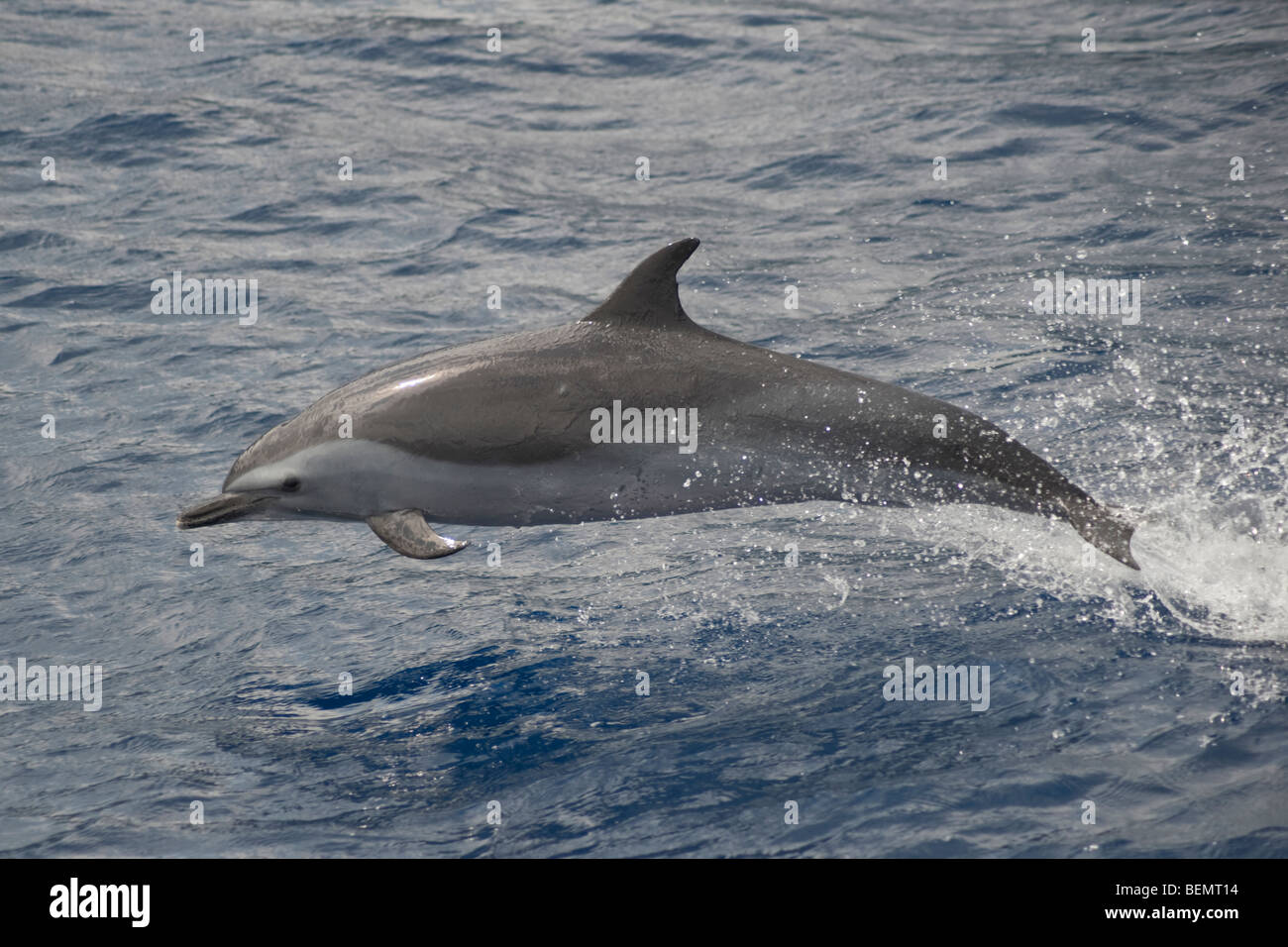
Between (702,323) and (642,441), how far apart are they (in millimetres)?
4754

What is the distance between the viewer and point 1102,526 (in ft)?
20.6

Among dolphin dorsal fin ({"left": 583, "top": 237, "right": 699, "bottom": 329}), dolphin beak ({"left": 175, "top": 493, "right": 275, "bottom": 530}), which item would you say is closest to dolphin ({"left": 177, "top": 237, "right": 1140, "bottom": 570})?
dolphin dorsal fin ({"left": 583, "top": 237, "right": 699, "bottom": 329})

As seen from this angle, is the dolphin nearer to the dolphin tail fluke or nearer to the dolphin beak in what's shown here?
the dolphin tail fluke

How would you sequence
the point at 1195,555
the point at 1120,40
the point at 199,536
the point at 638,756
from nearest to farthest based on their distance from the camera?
the point at 638,756, the point at 1195,555, the point at 199,536, the point at 1120,40

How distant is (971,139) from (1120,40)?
346cm

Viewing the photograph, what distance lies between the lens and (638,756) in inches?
238

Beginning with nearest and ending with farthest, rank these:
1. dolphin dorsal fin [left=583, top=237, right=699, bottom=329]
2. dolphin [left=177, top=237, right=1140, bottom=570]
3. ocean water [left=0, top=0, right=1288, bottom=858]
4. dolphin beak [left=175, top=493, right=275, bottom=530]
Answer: ocean water [left=0, top=0, right=1288, bottom=858]
dolphin [left=177, top=237, right=1140, bottom=570]
dolphin dorsal fin [left=583, top=237, right=699, bottom=329]
dolphin beak [left=175, top=493, right=275, bottom=530]

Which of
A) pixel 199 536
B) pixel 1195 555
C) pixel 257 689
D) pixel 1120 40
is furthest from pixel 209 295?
pixel 1120 40

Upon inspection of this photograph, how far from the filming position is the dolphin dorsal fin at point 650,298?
21.8 feet

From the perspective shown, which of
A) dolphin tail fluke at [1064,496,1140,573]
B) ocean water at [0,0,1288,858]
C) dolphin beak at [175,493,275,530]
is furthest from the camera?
dolphin beak at [175,493,275,530]

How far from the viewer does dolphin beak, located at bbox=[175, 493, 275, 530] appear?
6852mm

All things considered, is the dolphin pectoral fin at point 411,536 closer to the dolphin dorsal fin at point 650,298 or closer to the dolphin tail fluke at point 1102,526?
the dolphin dorsal fin at point 650,298

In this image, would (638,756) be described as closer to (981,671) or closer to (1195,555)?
(981,671)

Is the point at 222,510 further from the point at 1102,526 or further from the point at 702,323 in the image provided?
the point at 702,323
